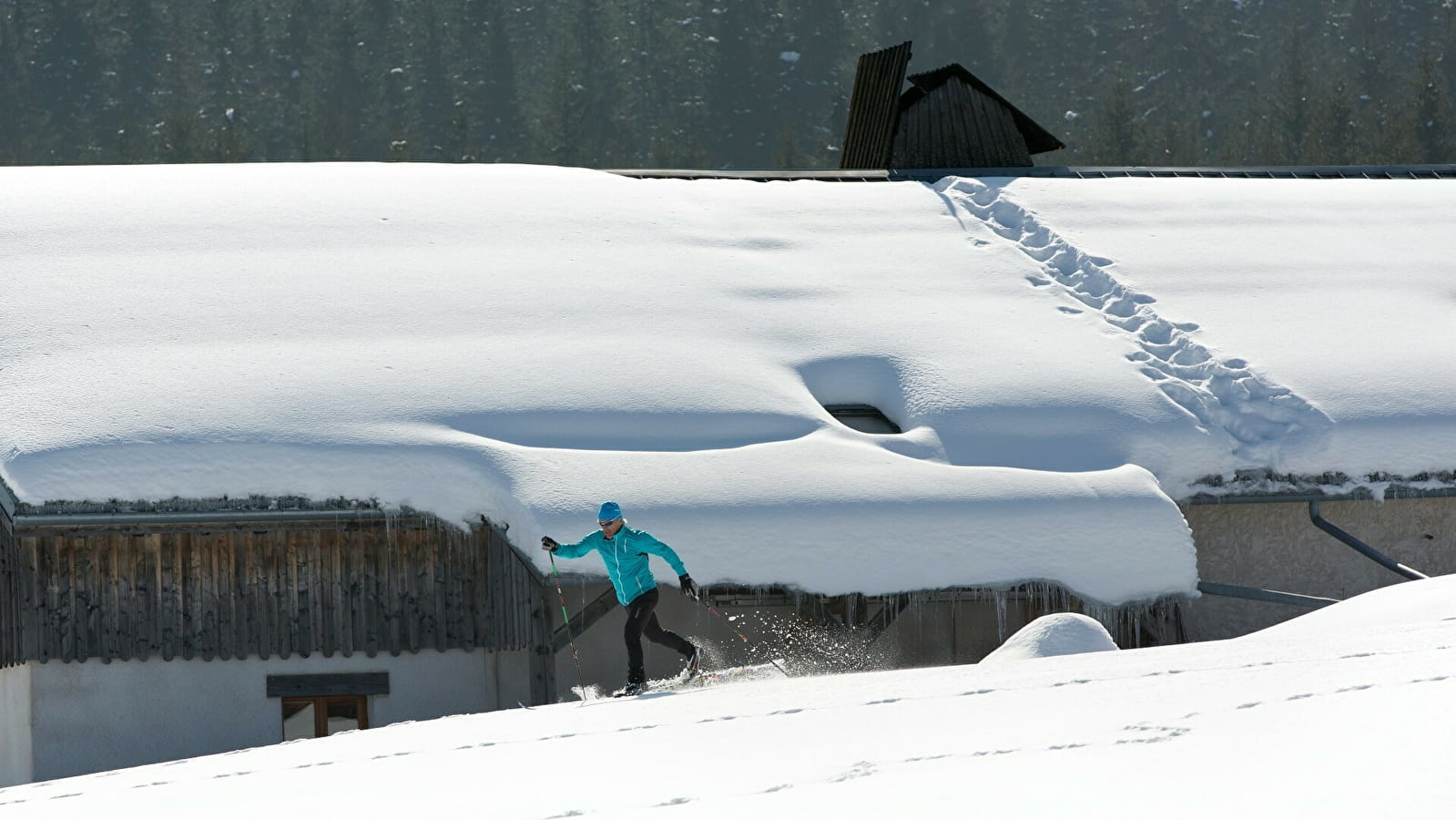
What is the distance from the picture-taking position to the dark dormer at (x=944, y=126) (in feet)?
74.7

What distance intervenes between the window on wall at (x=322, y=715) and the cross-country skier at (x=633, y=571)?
3038 mm

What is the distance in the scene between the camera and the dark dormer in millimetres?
22766

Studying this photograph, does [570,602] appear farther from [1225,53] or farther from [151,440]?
[1225,53]

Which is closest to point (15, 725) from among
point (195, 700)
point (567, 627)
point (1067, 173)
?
point (195, 700)

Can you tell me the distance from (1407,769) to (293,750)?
5.22 meters

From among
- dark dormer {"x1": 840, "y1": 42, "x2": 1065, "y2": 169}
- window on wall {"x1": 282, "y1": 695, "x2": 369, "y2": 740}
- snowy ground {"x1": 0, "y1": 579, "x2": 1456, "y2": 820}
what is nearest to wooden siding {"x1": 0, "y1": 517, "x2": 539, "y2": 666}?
window on wall {"x1": 282, "y1": 695, "x2": 369, "y2": 740}

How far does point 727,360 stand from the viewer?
1312 cm

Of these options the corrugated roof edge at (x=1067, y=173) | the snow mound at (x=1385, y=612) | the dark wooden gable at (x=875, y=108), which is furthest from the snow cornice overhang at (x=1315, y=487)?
the dark wooden gable at (x=875, y=108)

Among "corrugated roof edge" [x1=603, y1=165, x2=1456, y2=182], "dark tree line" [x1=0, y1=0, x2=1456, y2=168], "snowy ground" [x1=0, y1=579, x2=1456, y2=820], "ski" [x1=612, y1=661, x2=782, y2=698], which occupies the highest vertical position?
"dark tree line" [x1=0, y1=0, x2=1456, y2=168]

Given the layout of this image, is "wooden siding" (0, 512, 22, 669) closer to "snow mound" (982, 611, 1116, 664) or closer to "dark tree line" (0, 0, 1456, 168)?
"snow mound" (982, 611, 1116, 664)

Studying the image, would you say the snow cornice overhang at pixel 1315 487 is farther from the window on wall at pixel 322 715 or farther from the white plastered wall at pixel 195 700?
the window on wall at pixel 322 715

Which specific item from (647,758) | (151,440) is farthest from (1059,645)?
(151,440)

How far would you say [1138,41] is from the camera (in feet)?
288

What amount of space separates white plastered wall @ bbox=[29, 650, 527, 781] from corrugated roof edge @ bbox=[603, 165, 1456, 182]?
8891 mm
